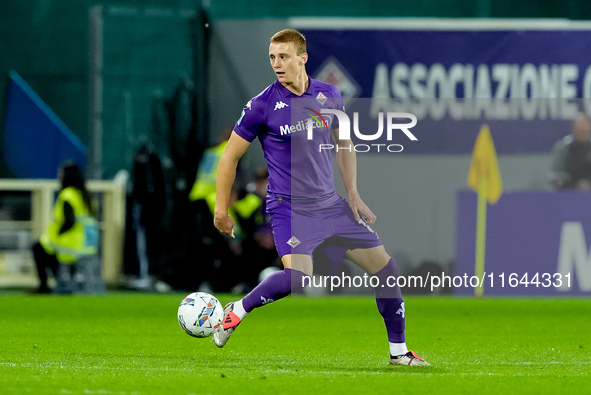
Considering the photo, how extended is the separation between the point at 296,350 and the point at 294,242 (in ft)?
4.64

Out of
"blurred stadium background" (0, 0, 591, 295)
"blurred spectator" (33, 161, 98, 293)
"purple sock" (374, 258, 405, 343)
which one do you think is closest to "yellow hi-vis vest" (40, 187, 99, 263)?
"blurred spectator" (33, 161, 98, 293)

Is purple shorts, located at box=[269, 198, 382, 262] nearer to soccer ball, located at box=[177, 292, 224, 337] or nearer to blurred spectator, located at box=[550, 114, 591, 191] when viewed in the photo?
soccer ball, located at box=[177, 292, 224, 337]

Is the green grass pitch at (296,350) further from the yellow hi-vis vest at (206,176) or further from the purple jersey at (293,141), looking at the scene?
the yellow hi-vis vest at (206,176)

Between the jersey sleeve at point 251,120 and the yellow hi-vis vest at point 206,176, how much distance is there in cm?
718

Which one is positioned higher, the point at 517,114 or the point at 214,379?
the point at 517,114

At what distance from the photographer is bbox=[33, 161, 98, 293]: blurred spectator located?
13.1m

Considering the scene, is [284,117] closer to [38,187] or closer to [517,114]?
[517,114]

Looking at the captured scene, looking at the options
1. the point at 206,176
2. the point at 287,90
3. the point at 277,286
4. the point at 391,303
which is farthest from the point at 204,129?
the point at 391,303

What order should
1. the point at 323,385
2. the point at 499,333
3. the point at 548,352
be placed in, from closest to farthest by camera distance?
the point at 323,385
the point at 548,352
the point at 499,333

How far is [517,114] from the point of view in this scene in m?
13.2

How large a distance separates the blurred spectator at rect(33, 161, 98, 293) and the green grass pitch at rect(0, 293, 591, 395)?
793mm

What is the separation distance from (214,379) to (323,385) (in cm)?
56

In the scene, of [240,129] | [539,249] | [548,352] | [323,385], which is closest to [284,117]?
[240,129]

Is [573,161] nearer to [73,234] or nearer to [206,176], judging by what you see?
[206,176]
